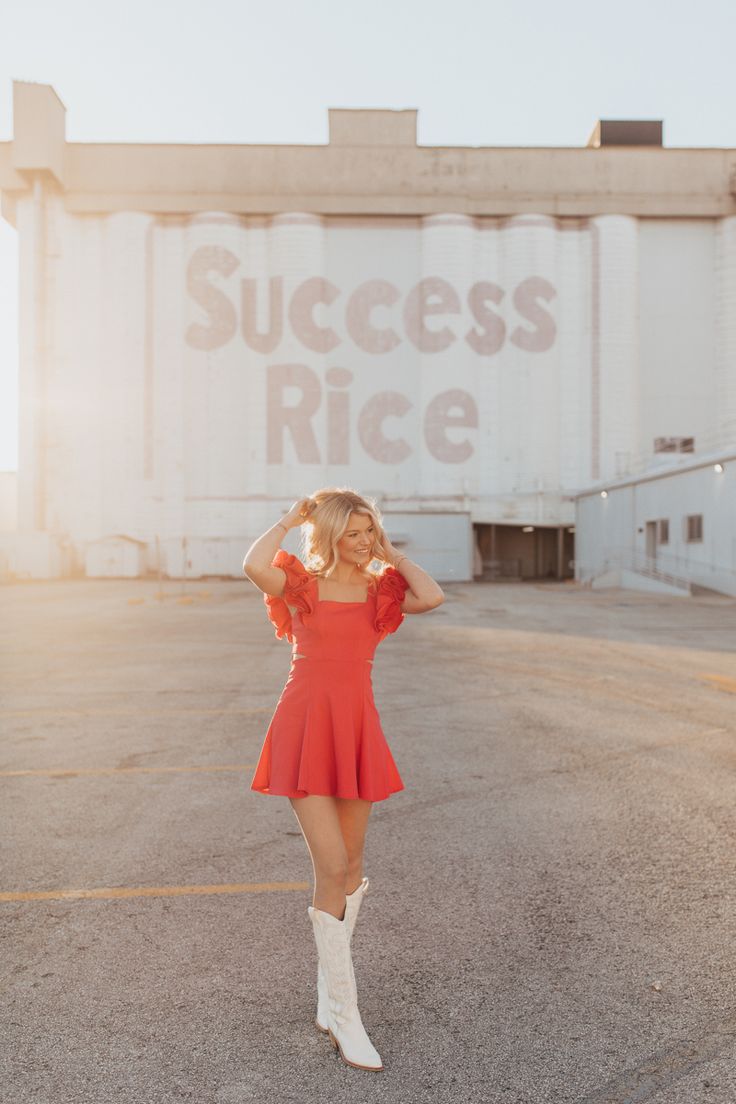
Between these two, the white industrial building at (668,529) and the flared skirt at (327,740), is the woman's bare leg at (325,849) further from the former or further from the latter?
the white industrial building at (668,529)

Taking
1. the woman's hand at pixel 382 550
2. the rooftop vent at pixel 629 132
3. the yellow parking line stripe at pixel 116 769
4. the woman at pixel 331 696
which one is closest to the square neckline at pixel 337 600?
the woman at pixel 331 696

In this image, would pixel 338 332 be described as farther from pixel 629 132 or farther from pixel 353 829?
pixel 353 829

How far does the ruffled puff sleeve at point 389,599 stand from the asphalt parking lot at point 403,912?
146 centimetres

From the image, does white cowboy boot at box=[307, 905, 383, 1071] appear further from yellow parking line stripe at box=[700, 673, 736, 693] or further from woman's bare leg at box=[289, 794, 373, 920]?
yellow parking line stripe at box=[700, 673, 736, 693]

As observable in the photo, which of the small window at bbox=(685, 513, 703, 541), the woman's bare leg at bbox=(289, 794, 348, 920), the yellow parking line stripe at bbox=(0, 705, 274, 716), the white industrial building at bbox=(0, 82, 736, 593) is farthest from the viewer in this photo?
the white industrial building at bbox=(0, 82, 736, 593)

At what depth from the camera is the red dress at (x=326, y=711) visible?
3297mm

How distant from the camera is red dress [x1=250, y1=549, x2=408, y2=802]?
3.30 metres

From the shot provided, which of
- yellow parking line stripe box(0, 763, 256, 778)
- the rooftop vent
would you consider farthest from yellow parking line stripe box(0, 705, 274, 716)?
the rooftop vent

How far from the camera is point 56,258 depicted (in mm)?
51281

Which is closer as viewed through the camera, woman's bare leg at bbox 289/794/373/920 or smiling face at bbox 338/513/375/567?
woman's bare leg at bbox 289/794/373/920

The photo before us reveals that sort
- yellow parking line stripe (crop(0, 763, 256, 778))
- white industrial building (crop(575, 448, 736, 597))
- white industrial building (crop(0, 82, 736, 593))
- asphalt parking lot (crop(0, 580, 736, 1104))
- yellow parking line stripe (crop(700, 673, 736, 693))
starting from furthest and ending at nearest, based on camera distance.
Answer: white industrial building (crop(0, 82, 736, 593)), white industrial building (crop(575, 448, 736, 597)), yellow parking line stripe (crop(700, 673, 736, 693)), yellow parking line stripe (crop(0, 763, 256, 778)), asphalt parking lot (crop(0, 580, 736, 1104))

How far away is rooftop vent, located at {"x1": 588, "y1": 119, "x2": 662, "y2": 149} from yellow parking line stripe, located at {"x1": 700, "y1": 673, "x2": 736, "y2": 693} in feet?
170

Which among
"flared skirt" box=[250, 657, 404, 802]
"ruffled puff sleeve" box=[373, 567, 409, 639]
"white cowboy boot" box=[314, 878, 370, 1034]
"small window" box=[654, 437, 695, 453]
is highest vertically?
"small window" box=[654, 437, 695, 453]

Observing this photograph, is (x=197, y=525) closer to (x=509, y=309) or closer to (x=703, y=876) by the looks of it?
(x=509, y=309)
